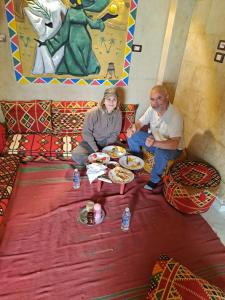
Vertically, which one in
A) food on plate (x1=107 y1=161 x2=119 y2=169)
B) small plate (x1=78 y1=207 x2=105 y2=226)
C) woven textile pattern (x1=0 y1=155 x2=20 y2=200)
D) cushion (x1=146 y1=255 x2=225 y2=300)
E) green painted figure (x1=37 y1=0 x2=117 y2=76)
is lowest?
small plate (x1=78 y1=207 x2=105 y2=226)

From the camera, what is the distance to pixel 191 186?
2.35 metres

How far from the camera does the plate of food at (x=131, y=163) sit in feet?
8.29

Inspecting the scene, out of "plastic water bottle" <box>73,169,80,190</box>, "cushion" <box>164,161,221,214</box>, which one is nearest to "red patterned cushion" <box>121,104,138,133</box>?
"cushion" <box>164,161,221,214</box>

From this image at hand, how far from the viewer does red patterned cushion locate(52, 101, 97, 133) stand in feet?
10.3

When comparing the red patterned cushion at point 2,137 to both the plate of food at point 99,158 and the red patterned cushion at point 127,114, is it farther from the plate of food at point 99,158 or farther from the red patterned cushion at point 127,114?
the red patterned cushion at point 127,114

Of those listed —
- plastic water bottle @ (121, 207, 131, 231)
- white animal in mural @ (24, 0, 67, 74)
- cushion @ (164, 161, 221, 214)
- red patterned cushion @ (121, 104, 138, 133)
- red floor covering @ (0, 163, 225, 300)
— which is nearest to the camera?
red floor covering @ (0, 163, 225, 300)

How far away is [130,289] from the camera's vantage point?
171cm

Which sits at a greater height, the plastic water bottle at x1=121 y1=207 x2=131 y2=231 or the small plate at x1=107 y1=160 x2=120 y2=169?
the small plate at x1=107 y1=160 x2=120 y2=169

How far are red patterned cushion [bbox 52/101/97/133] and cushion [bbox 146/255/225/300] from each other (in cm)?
217

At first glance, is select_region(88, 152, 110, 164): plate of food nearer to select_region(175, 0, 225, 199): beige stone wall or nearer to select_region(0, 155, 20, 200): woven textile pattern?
select_region(0, 155, 20, 200): woven textile pattern

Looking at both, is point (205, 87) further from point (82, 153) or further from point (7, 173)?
point (7, 173)

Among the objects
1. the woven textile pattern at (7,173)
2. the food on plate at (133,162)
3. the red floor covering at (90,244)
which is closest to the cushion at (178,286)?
the red floor covering at (90,244)

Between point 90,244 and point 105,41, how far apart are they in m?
2.43

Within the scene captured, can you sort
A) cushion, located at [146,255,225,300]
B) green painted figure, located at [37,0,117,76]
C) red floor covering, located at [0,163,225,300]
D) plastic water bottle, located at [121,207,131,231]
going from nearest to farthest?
cushion, located at [146,255,225,300], red floor covering, located at [0,163,225,300], plastic water bottle, located at [121,207,131,231], green painted figure, located at [37,0,117,76]
